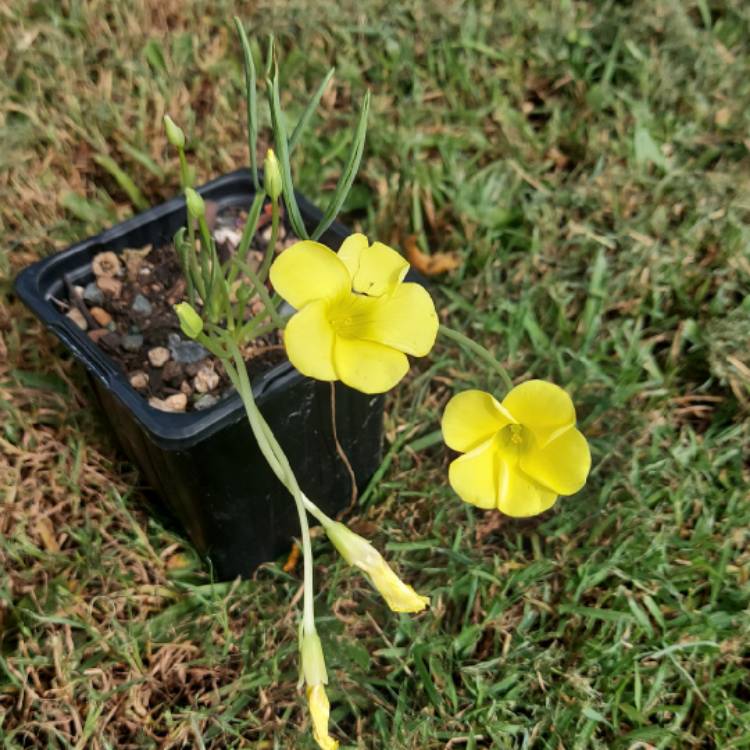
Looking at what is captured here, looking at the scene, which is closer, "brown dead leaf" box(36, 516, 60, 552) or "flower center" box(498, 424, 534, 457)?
"flower center" box(498, 424, 534, 457)

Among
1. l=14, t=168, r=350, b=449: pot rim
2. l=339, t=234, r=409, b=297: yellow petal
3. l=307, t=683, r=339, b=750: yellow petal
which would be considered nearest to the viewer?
l=307, t=683, r=339, b=750: yellow petal

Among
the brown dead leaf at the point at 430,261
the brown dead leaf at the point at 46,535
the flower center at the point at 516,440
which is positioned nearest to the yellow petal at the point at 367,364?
the flower center at the point at 516,440

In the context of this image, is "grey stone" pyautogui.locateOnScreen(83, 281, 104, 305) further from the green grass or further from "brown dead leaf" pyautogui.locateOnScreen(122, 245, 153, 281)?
the green grass

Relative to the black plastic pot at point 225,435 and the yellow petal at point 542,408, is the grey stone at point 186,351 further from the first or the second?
the yellow petal at point 542,408

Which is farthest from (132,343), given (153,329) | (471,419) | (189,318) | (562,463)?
(562,463)

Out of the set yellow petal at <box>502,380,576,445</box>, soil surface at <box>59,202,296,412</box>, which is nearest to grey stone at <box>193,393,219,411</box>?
soil surface at <box>59,202,296,412</box>

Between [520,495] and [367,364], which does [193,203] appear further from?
[520,495]
